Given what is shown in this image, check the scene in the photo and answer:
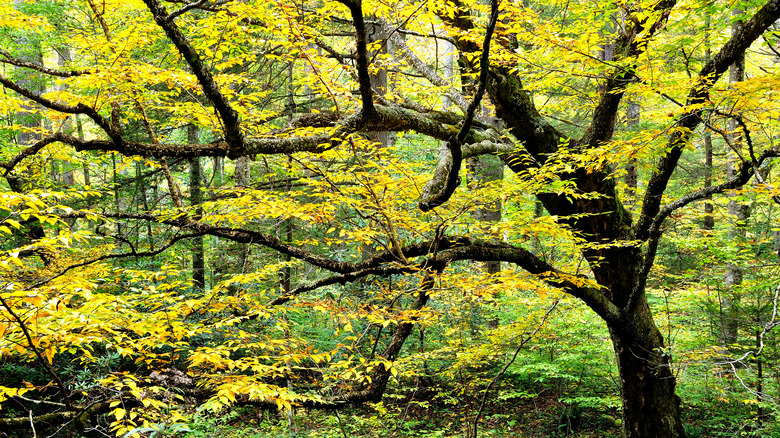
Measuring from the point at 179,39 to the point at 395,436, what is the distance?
21.3ft

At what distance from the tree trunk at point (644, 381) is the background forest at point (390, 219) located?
0.02 meters

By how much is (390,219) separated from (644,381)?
3.90 metres

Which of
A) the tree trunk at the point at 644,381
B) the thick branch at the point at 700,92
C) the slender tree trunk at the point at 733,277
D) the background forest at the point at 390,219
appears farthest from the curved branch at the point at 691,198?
the slender tree trunk at the point at 733,277

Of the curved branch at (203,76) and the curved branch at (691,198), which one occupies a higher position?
the curved branch at (203,76)

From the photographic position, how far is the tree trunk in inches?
190

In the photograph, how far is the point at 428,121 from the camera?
430cm

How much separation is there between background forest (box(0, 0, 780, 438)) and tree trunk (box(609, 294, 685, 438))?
0.02 meters

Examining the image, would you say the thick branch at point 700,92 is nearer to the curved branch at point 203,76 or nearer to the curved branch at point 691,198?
the curved branch at point 691,198

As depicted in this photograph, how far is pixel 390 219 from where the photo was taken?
11.5ft

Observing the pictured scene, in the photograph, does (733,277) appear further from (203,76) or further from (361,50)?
(203,76)

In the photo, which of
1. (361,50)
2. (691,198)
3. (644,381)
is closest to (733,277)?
(644,381)

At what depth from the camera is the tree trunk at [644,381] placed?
4.83m

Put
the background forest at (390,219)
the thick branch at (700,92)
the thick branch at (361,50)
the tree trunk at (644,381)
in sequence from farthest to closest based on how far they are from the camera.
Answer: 1. the tree trunk at (644,381)
2. the thick branch at (700,92)
3. the background forest at (390,219)
4. the thick branch at (361,50)

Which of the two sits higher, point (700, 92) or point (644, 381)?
point (700, 92)
